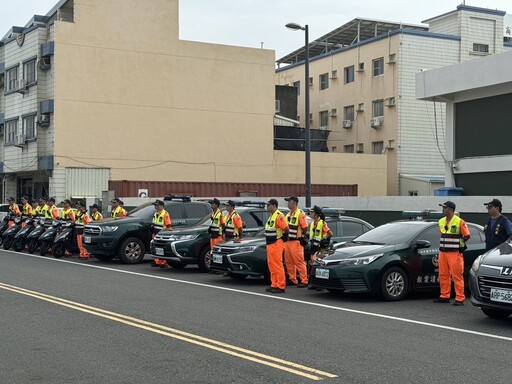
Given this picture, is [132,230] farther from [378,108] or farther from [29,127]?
[378,108]

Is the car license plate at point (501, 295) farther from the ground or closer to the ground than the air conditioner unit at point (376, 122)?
closer to the ground

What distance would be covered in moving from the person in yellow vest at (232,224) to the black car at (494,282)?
6099 mm

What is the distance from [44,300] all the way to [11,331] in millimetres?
2696

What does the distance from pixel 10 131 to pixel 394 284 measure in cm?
3650

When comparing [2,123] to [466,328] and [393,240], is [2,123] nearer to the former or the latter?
[393,240]

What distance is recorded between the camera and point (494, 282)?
31.6ft

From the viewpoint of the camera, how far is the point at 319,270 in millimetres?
A: 12297

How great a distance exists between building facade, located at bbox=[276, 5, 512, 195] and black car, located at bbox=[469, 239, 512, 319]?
35.7m

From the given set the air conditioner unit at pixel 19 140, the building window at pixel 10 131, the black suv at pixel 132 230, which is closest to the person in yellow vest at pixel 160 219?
the black suv at pixel 132 230

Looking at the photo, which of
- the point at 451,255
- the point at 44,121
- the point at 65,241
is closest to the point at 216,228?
the point at 451,255

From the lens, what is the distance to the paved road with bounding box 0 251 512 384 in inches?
269

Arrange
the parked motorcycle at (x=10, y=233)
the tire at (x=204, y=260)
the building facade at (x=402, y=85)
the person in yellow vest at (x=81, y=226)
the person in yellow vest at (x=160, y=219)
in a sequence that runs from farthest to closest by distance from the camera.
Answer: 1. the building facade at (x=402, y=85)
2. the parked motorcycle at (x=10, y=233)
3. the person in yellow vest at (x=81, y=226)
4. the person in yellow vest at (x=160, y=219)
5. the tire at (x=204, y=260)

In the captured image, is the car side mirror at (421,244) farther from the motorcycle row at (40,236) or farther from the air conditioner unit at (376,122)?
the air conditioner unit at (376,122)

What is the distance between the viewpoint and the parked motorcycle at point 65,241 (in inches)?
827
